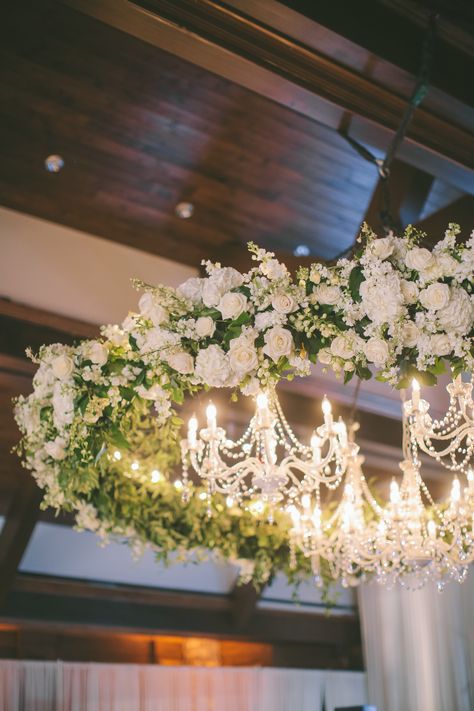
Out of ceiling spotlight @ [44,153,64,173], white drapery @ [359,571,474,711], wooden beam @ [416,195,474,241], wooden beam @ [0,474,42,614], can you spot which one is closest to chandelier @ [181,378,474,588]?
wooden beam @ [416,195,474,241]

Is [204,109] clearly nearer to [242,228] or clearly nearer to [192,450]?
[242,228]

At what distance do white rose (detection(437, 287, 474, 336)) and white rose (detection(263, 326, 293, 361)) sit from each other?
0.54 meters

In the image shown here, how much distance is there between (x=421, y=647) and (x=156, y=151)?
5.75 meters

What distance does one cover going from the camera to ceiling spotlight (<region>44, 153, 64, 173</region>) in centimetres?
539

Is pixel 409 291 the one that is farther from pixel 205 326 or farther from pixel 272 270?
pixel 205 326

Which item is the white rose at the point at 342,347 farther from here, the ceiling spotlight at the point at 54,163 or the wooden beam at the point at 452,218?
the ceiling spotlight at the point at 54,163

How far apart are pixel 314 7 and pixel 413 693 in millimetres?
7036

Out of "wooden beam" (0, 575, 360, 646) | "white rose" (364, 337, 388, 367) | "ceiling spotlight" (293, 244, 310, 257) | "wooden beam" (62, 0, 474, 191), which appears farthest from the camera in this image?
"wooden beam" (0, 575, 360, 646)

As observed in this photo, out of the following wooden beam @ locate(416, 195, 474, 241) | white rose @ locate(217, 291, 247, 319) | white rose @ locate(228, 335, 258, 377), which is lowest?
white rose @ locate(228, 335, 258, 377)

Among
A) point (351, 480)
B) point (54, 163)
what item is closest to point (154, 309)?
point (351, 480)

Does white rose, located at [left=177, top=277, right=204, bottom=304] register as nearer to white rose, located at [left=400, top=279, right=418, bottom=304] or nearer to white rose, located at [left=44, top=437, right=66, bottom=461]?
white rose, located at [left=400, top=279, right=418, bottom=304]

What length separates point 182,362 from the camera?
3303 millimetres

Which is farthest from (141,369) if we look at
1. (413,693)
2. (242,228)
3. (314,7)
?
(413,693)

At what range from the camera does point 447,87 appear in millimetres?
3934
